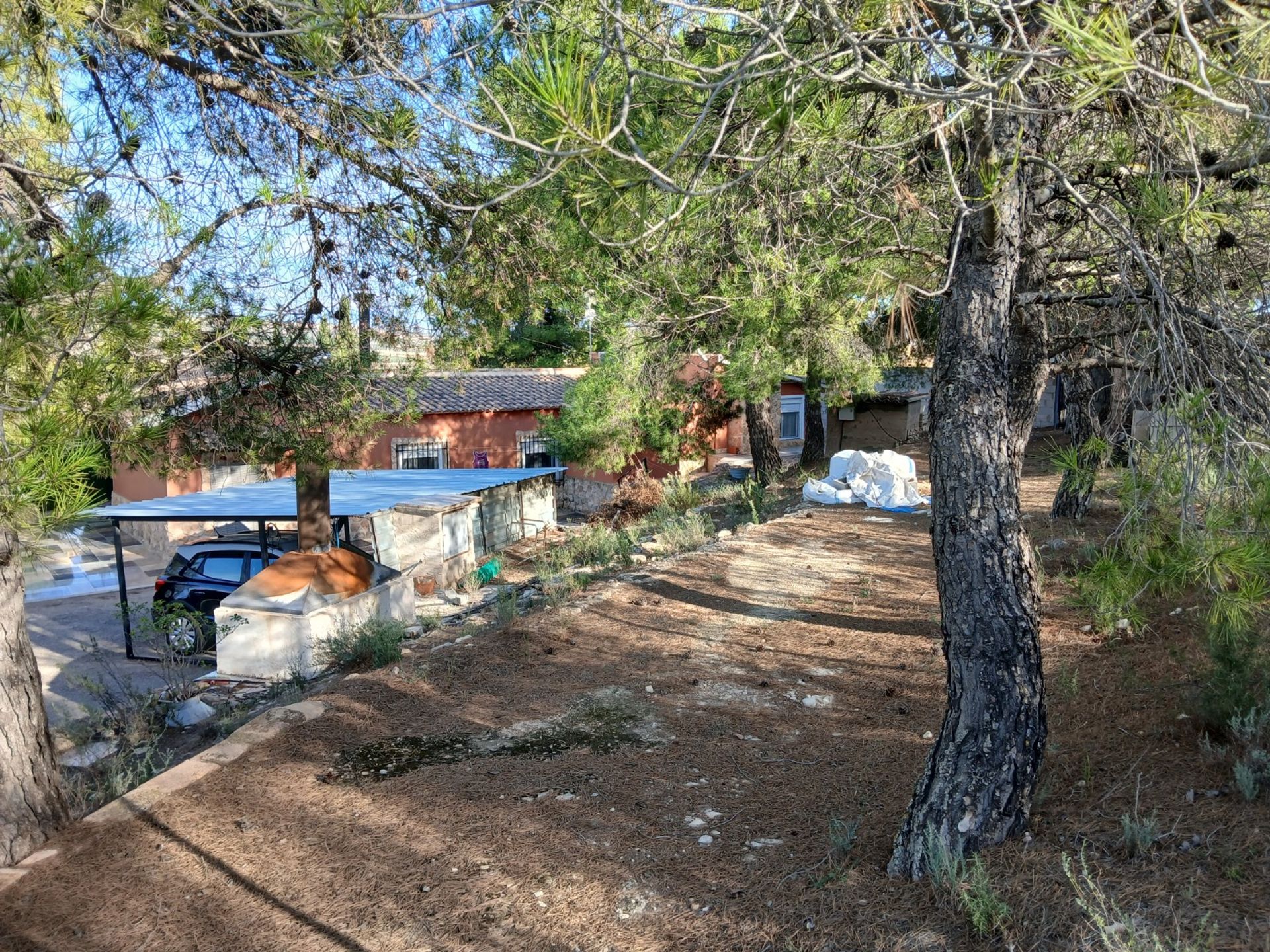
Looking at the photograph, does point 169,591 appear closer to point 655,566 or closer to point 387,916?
point 655,566

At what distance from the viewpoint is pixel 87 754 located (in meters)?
7.22

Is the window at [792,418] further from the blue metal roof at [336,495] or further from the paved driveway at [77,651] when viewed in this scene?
the paved driveway at [77,651]

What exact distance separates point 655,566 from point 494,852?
20.1 ft

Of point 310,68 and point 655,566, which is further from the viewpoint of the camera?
point 655,566

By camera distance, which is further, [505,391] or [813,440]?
[505,391]

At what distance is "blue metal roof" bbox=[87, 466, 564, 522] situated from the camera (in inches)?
480

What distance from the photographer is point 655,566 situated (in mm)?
9977

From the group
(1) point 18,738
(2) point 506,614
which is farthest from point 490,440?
(1) point 18,738

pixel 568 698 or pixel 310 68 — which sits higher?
pixel 310 68

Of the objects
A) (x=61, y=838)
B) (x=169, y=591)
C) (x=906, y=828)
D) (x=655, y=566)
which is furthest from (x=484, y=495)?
(x=906, y=828)

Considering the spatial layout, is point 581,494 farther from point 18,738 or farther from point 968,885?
point 968,885

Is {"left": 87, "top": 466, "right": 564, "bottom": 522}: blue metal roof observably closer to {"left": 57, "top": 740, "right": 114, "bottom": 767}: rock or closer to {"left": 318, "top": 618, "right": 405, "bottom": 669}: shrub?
{"left": 57, "top": 740, "right": 114, "bottom": 767}: rock

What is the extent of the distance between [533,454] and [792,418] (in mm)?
10271

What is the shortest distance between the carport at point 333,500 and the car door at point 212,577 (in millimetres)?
559
